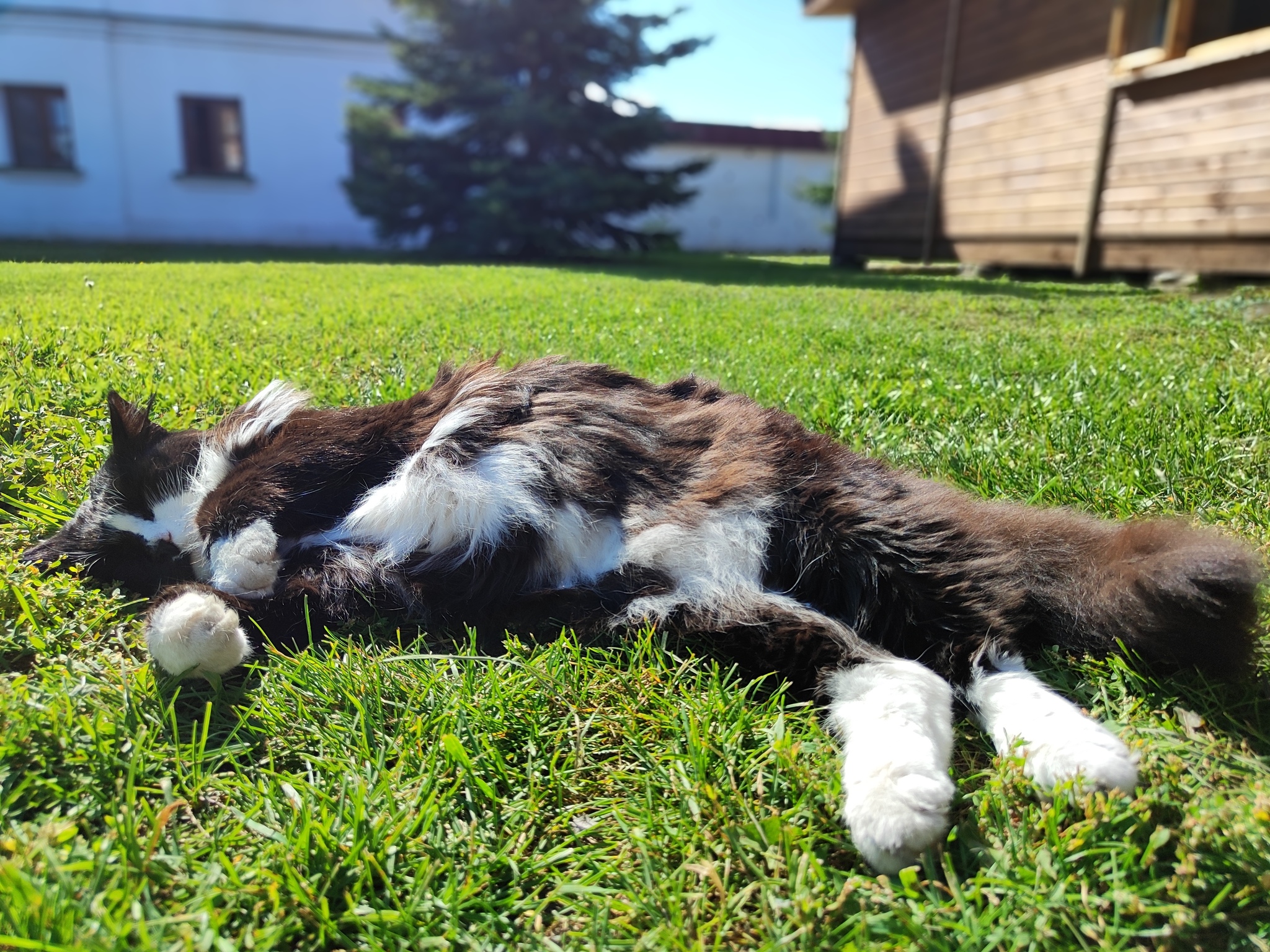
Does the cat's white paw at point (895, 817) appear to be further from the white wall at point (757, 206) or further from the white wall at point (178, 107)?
the white wall at point (757, 206)

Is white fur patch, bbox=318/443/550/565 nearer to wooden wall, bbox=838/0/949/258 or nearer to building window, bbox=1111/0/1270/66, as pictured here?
building window, bbox=1111/0/1270/66

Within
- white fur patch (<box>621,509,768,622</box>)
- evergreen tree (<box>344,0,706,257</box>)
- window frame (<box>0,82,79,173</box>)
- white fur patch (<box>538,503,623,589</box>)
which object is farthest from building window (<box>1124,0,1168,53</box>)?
window frame (<box>0,82,79,173</box>)

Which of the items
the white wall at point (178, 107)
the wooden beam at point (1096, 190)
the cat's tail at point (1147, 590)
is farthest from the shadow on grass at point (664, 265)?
the cat's tail at point (1147, 590)

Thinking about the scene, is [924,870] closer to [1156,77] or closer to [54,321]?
[54,321]

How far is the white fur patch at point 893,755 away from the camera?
4.07 feet

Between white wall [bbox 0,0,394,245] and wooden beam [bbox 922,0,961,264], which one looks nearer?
wooden beam [bbox 922,0,961,264]

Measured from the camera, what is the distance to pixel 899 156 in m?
12.0

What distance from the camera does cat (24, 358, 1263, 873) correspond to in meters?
1.48

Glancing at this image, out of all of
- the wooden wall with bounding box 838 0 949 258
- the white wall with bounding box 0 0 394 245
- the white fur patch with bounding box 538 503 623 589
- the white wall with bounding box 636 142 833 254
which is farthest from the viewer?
the white wall with bounding box 636 142 833 254

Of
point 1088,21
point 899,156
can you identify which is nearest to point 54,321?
point 1088,21

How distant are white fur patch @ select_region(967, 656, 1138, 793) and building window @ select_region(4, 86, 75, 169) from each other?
2115 centimetres

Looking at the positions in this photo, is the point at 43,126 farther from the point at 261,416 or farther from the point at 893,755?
the point at 893,755

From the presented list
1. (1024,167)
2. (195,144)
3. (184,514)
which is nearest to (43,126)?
(195,144)

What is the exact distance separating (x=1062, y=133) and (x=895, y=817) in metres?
9.87
